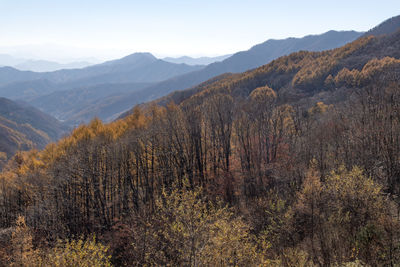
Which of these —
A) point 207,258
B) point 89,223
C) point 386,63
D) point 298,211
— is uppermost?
point 386,63

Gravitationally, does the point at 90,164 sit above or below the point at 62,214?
above

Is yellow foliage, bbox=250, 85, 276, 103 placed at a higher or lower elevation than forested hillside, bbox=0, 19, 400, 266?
higher

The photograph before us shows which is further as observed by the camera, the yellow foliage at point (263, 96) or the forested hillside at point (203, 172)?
the yellow foliage at point (263, 96)

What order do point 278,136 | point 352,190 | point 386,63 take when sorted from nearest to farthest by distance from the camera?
point 352,190, point 278,136, point 386,63

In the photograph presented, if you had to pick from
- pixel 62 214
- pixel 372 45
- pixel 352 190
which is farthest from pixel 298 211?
pixel 372 45

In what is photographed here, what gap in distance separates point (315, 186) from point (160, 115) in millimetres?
49599

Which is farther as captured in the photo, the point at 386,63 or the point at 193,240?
the point at 386,63

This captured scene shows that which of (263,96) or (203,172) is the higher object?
(263,96)

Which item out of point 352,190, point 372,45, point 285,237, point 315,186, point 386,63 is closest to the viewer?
point 352,190

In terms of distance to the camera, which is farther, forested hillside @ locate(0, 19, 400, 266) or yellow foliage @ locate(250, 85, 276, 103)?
yellow foliage @ locate(250, 85, 276, 103)

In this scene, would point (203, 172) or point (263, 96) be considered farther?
point (263, 96)

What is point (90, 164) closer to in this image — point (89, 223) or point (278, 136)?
point (89, 223)

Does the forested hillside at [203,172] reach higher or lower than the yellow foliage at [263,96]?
lower

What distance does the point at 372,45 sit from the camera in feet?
624
